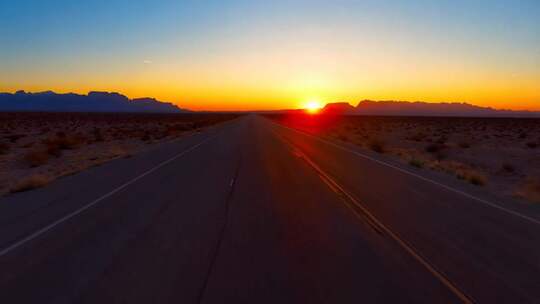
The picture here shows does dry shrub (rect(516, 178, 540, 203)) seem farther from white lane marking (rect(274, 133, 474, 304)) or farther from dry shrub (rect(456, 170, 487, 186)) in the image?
white lane marking (rect(274, 133, 474, 304))

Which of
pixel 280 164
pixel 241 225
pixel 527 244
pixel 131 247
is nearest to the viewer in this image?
pixel 131 247

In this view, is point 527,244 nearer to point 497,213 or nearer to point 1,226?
point 497,213

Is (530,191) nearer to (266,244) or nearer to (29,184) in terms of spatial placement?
(266,244)

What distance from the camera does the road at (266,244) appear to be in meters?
5.32

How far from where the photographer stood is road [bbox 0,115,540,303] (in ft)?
17.4

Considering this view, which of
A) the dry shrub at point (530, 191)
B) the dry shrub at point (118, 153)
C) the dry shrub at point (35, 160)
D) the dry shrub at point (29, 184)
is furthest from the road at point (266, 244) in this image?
the dry shrub at point (118, 153)

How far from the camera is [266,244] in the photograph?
23.6 feet

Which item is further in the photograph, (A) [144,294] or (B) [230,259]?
(B) [230,259]

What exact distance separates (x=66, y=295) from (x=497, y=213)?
28.5 feet

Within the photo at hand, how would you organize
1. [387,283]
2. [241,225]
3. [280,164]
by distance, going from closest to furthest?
[387,283] → [241,225] → [280,164]

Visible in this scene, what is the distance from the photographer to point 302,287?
5.38m

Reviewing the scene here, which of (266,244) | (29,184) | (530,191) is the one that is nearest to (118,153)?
(29,184)

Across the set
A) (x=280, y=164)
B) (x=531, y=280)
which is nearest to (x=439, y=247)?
(x=531, y=280)

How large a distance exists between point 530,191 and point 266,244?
36.6 ft
